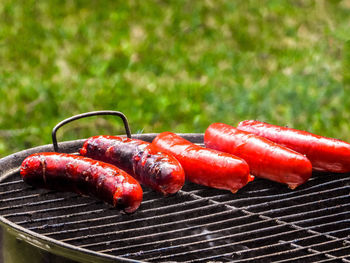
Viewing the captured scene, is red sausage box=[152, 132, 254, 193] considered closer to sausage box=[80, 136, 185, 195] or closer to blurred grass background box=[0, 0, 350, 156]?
sausage box=[80, 136, 185, 195]

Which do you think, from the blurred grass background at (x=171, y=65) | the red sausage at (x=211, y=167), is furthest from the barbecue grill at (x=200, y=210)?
the blurred grass background at (x=171, y=65)

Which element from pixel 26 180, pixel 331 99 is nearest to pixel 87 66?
pixel 331 99

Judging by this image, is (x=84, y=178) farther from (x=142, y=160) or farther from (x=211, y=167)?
(x=211, y=167)

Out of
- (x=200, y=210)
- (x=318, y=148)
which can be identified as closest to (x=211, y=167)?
(x=200, y=210)

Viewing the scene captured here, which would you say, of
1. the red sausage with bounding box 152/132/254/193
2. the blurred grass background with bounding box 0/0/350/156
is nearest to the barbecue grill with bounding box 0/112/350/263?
the red sausage with bounding box 152/132/254/193

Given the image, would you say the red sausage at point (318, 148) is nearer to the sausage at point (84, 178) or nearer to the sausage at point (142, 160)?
the sausage at point (142, 160)
